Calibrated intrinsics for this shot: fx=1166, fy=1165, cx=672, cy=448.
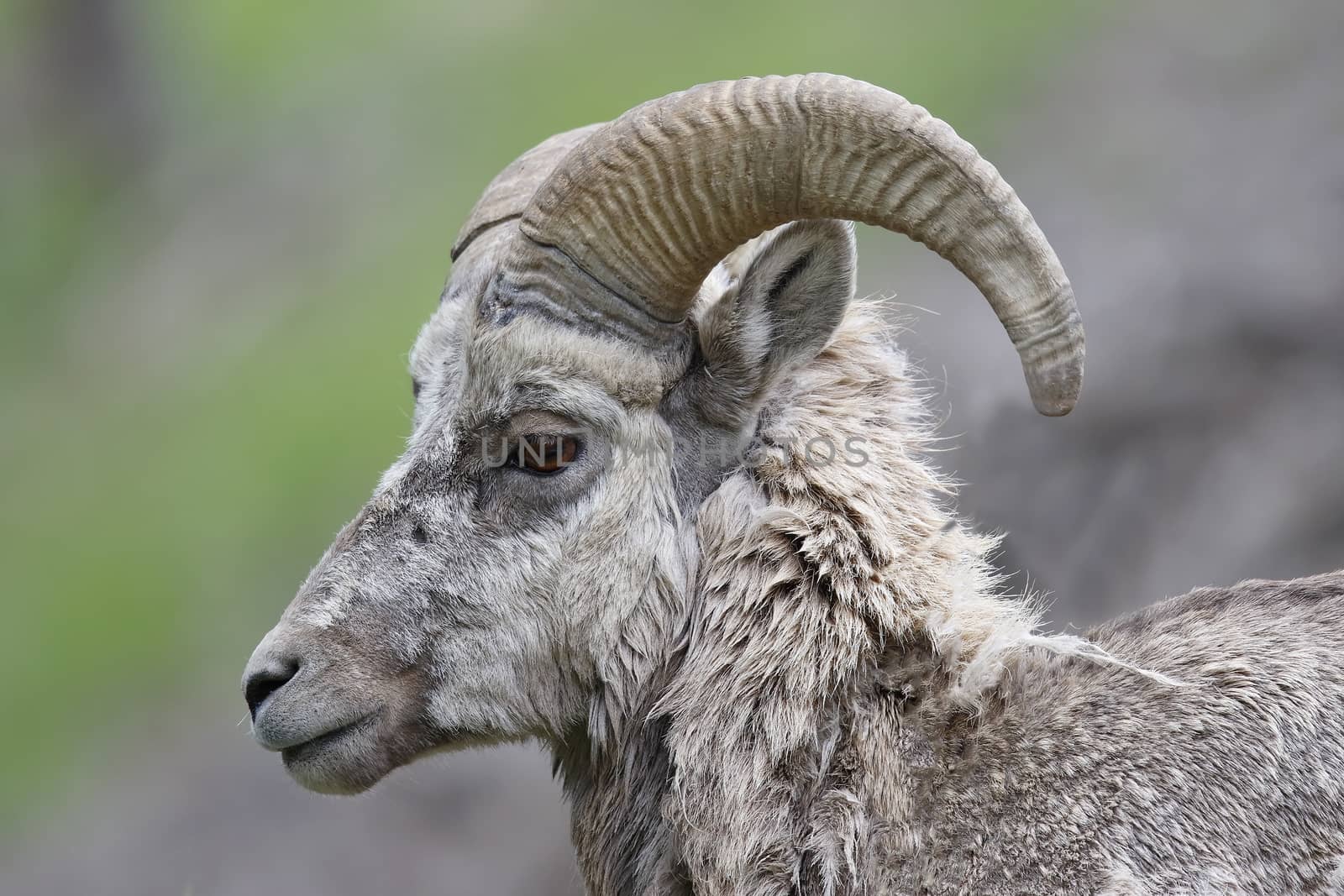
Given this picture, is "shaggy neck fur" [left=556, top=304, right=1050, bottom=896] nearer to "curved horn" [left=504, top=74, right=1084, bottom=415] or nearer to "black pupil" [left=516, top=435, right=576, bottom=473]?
"black pupil" [left=516, top=435, right=576, bottom=473]

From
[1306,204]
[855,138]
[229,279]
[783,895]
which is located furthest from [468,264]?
[229,279]

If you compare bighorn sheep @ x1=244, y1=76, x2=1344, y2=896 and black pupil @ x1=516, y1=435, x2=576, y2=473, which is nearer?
bighorn sheep @ x1=244, y1=76, x2=1344, y2=896

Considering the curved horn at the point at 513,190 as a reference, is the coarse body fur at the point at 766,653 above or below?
below

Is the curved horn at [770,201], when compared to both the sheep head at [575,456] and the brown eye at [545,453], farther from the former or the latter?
the brown eye at [545,453]

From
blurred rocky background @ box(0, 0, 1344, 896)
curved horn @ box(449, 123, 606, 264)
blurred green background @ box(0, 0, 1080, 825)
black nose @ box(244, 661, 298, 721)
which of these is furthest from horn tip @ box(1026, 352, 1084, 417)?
blurred green background @ box(0, 0, 1080, 825)

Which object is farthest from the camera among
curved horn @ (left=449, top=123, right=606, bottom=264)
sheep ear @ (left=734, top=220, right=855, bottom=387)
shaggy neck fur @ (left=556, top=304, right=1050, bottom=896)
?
curved horn @ (left=449, top=123, right=606, bottom=264)

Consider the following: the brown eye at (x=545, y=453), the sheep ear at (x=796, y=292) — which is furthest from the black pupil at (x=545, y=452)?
the sheep ear at (x=796, y=292)

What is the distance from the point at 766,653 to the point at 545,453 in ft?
2.87

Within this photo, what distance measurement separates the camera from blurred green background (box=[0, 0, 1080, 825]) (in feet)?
30.3

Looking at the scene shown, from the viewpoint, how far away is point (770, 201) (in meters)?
3.27

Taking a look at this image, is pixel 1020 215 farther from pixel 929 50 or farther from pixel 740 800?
pixel 929 50

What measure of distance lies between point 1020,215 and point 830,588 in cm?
115

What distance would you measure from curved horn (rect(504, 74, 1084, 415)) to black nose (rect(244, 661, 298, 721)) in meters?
1.30

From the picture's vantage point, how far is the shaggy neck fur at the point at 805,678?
3150mm
